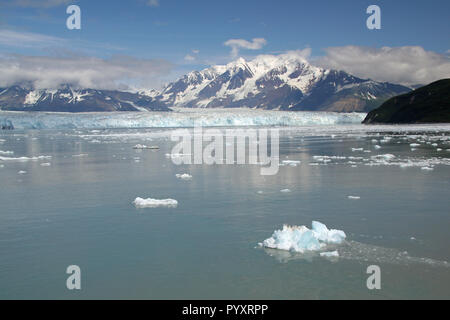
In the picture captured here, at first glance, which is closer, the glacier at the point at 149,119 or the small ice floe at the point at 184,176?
the small ice floe at the point at 184,176

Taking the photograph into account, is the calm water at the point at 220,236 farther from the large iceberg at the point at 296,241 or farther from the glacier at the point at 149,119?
the glacier at the point at 149,119

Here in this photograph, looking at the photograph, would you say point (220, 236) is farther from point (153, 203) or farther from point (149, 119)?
point (149, 119)

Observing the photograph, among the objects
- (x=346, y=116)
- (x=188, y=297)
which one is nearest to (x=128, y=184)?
(x=188, y=297)

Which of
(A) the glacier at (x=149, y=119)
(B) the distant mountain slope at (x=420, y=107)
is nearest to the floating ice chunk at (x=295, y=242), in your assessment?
(A) the glacier at (x=149, y=119)

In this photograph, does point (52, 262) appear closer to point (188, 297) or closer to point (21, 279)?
point (21, 279)

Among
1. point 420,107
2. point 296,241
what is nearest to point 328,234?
point 296,241

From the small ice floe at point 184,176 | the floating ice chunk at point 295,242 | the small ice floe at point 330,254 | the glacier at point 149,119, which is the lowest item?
the small ice floe at point 330,254
